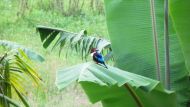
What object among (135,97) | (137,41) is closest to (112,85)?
(135,97)

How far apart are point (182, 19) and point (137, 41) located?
0.33 metres

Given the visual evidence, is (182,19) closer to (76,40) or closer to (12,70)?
Result: (76,40)

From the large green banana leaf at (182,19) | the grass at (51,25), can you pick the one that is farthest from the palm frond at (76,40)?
the grass at (51,25)

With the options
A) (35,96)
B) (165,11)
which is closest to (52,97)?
(35,96)

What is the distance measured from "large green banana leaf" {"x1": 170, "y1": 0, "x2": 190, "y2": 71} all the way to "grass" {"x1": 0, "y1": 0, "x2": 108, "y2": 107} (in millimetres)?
1263

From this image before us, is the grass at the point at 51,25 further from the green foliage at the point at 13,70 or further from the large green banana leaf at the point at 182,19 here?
the large green banana leaf at the point at 182,19

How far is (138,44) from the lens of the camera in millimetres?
1522

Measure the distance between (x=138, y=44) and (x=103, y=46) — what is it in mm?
188

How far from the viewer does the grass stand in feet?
7.95

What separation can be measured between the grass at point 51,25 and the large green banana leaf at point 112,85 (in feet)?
3.42

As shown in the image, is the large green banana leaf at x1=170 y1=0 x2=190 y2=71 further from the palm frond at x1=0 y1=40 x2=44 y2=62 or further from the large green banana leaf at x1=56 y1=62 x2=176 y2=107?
the palm frond at x1=0 y1=40 x2=44 y2=62

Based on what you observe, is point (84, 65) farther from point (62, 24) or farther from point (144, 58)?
point (62, 24)

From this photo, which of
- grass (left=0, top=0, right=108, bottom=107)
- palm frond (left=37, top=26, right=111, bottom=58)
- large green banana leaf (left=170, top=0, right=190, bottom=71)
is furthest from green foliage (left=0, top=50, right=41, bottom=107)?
grass (left=0, top=0, right=108, bottom=107)

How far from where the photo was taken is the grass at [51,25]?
2422 millimetres
